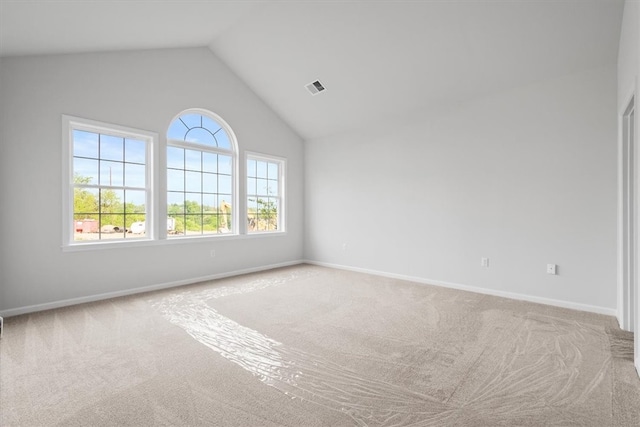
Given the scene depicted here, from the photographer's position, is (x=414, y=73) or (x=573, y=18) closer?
(x=573, y=18)

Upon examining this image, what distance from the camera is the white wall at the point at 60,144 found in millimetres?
3502

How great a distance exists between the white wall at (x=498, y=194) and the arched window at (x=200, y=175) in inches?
80.4

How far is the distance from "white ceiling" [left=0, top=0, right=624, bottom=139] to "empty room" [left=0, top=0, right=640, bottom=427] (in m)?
0.03

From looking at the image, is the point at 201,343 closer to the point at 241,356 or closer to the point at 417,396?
the point at 241,356

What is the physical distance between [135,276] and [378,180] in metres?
3.96

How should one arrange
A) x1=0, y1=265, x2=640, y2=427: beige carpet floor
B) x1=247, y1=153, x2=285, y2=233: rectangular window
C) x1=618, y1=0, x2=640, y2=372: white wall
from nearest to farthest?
1. x1=0, y1=265, x2=640, y2=427: beige carpet floor
2. x1=618, y1=0, x2=640, y2=372: white wall
3. x1=247, y1=153, x2=285, y2=233: rectangular window

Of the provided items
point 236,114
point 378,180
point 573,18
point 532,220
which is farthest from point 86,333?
point 573,18

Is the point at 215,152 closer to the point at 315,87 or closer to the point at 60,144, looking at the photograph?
the point at 315,87

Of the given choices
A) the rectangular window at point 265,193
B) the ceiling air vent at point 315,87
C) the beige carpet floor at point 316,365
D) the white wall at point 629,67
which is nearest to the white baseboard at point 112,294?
the beige carpet floor at point 316,365

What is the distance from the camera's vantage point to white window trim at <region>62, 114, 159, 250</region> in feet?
12.6

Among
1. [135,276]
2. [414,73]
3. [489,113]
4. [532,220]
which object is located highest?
[414,73]

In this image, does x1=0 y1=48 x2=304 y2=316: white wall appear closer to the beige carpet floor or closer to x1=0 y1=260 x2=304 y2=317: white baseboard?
x1=0 y1=260 x2=304 y2=317: white baseboard

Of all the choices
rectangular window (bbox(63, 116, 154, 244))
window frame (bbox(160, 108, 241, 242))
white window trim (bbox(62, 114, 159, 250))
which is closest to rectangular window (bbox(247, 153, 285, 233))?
window frame (bbox(160, 108, 241, 242))

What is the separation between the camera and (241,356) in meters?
2.64
